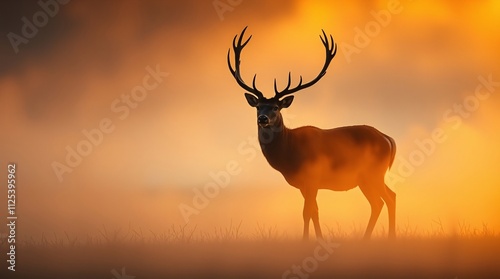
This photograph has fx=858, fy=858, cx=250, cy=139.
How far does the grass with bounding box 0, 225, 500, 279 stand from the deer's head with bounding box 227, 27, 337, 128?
0.96m

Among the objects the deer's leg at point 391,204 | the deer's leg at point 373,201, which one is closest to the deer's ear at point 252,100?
the deer's leg at point 373,201

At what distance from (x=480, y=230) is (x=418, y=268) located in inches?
55.5

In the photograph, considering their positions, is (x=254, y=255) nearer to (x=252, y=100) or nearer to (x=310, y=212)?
(x=310, y=212)

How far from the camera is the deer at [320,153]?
24.9 feet

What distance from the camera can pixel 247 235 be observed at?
7.39 meters

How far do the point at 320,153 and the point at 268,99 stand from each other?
741 mm

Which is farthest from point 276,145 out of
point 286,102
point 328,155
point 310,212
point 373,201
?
point 373,201

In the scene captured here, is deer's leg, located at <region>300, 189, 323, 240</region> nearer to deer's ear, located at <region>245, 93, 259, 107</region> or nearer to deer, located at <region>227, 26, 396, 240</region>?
deer, located at <region>227, 26, 396, 240</region>

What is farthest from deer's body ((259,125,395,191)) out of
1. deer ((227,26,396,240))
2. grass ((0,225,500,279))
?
grass ((0,225,500,279))

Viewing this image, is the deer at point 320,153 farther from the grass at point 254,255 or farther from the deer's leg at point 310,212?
the grass at point 254,255

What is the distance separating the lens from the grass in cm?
631

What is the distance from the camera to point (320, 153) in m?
7.86

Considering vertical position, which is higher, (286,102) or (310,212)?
(286,102)

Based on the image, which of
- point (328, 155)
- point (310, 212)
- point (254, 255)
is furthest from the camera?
point (328, 155)
